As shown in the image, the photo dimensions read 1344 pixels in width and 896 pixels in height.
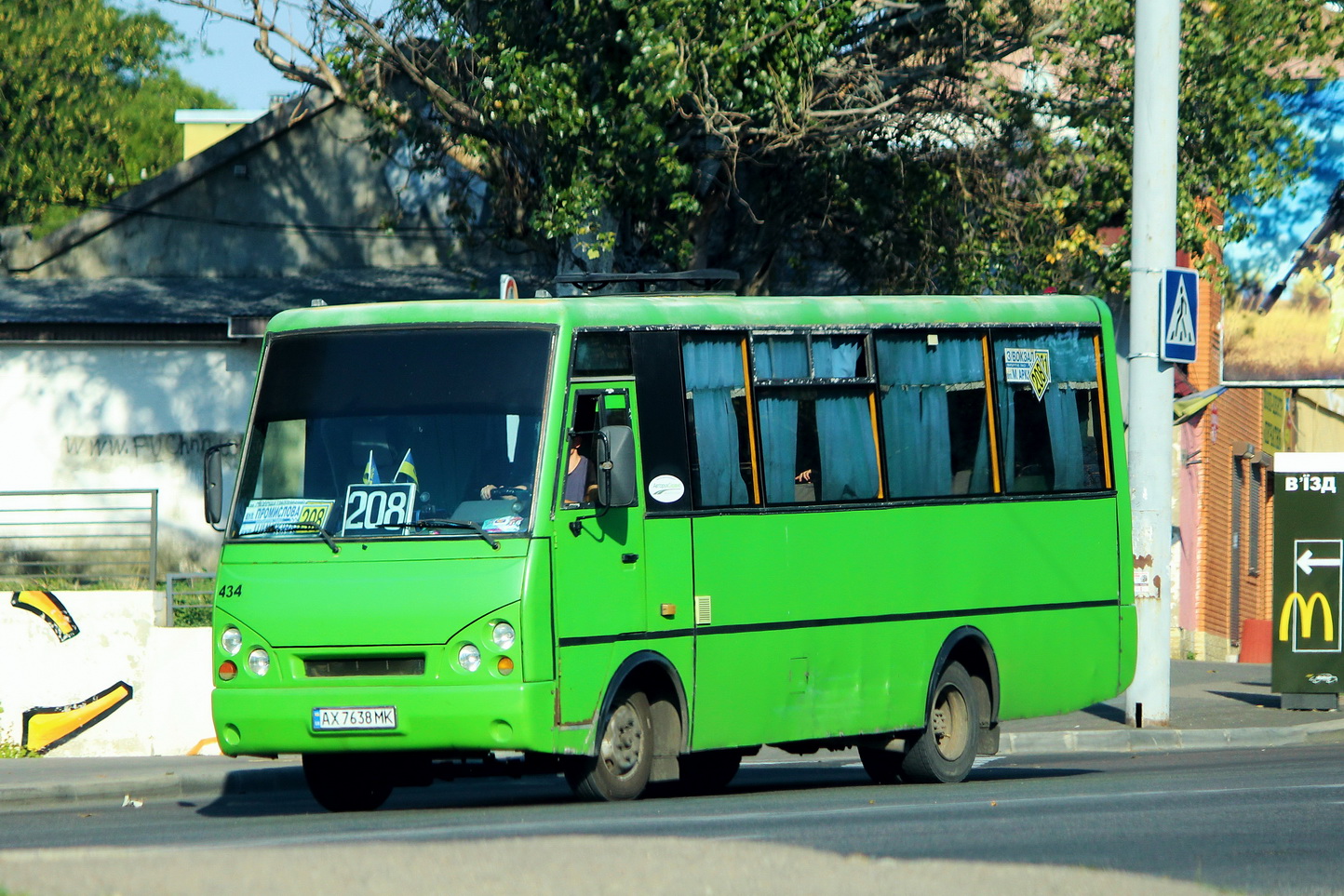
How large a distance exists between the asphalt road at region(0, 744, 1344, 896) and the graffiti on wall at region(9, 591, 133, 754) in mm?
3314

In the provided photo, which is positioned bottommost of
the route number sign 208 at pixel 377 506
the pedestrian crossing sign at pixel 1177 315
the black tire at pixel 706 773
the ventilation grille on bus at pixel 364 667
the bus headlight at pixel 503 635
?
the black tire at pixel 706 773

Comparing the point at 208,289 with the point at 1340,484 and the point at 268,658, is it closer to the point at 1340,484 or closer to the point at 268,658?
the point at 1340,484

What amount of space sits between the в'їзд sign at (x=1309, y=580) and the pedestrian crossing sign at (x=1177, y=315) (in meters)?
3.05

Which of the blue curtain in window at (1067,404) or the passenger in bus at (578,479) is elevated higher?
the blue curtain in window at (1067,404)

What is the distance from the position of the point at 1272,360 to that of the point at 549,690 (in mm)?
15836

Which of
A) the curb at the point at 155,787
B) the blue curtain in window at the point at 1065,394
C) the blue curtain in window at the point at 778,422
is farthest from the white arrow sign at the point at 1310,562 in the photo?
the curb at the point at 155,787

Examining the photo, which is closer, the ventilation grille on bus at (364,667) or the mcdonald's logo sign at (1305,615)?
the ventilation grille on bus at (364,667)

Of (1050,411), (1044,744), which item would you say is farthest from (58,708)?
(1050,411)

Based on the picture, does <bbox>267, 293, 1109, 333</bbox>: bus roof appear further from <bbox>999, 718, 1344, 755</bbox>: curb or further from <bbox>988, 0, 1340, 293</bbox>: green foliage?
<bbox>988, 0, 1340, 293</bbox>: green foliage

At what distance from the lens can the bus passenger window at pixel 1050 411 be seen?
1327 cm

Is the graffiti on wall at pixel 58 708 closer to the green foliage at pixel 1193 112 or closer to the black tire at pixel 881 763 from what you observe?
the black tire at pixel 881 763

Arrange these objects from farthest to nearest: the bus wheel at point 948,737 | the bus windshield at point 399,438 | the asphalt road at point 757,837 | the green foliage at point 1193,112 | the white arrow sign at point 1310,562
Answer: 1. the white arrow sign at point 1310,562
2. the green foliage at point 1193,112
3. the bus wheel at point 948,737
4. the bus windshield at point 399,438
5. the asphalt road at point 757,837

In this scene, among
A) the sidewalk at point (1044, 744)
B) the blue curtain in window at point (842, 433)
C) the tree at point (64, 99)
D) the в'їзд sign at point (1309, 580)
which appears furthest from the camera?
the tree at point (64, 99)

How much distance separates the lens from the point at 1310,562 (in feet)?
66.9
